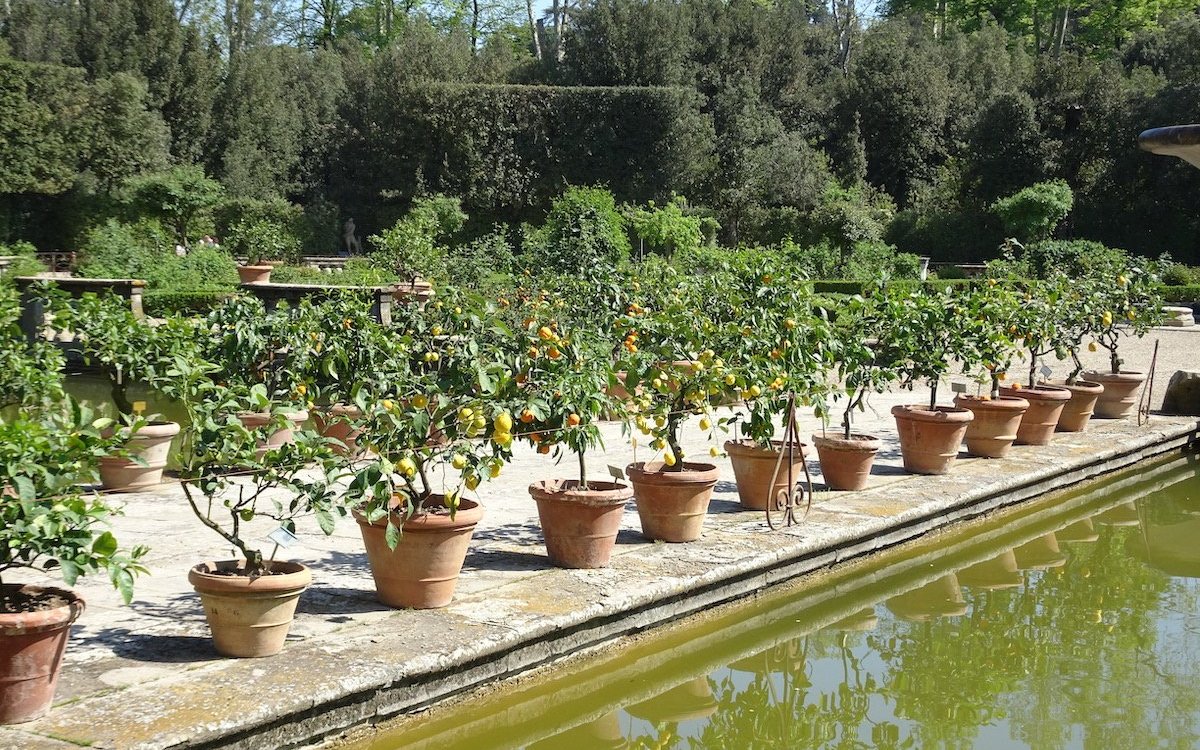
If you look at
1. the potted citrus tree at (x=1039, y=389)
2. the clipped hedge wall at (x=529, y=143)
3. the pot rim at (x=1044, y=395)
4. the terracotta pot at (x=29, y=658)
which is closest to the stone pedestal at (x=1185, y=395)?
the potted citrus tree at (x=1039, y=389)

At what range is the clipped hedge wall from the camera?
29391 millimetres

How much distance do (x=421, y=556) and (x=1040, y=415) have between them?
5716 millimetres

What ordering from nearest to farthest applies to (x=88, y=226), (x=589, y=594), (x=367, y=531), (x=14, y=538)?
(x=14, y=538) → (x=367, y=531) → (x=589, y=594) → (x=88, y=226)

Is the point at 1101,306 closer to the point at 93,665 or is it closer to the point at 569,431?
the point at 569,431

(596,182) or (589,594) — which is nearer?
(589,594)

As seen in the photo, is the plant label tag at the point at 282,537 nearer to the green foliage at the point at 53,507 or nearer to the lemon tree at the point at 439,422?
the lemon tree at the point at 439,422

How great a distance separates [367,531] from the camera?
4.25 metres

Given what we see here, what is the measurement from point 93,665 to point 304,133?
31.3 m

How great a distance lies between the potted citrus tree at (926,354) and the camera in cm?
691

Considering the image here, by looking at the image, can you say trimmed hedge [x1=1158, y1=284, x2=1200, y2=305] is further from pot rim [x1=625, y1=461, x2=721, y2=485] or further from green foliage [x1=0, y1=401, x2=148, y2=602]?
green foliage [x1=0, y1=401, x2=148, y2=602]

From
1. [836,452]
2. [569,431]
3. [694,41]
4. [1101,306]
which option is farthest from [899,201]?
[569,431]

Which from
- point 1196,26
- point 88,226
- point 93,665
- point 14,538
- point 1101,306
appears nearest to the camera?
point 14,538

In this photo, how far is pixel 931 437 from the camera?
7164 millimetres

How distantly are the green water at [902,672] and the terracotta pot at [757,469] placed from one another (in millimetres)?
573
